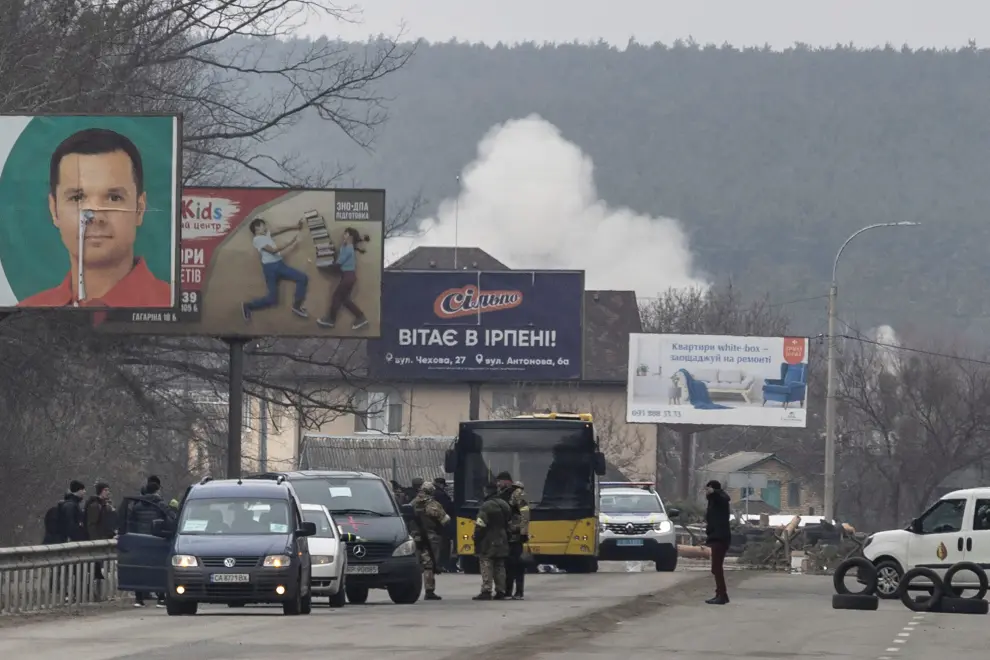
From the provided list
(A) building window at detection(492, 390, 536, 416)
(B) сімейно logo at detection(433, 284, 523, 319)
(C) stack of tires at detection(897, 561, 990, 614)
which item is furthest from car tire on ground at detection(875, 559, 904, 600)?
(A) building window at detection(492, 390, 536, 416)

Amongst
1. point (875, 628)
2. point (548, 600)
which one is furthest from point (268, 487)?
point (875, 628)

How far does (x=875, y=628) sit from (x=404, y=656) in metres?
7.55

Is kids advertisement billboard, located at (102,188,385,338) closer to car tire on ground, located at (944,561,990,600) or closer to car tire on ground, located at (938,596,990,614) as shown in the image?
car tire on ground, located at (944,561,990,600)

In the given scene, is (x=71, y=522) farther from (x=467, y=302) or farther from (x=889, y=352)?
(x=889, y=352)

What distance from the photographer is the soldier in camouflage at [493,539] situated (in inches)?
1039

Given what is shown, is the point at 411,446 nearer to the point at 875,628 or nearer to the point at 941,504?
the point at 941,504

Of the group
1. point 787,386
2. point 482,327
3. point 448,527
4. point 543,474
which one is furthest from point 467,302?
point 787,386

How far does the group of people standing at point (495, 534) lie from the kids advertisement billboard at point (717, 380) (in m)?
45.4

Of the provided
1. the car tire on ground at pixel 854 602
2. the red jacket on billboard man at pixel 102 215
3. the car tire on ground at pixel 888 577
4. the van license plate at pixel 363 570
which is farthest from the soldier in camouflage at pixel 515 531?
the red jacket on billboard man at pixel 102 215

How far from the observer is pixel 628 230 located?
150000 millimetres

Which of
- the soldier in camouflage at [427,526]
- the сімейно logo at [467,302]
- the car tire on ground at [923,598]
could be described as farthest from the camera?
the сімейно logo at [467,302]

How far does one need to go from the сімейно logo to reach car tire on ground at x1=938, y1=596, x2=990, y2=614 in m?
27.2

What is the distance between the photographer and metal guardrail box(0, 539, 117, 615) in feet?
78.4

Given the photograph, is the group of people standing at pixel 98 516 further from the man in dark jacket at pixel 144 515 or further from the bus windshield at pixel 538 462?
the bus windshield at pixel 538 462
